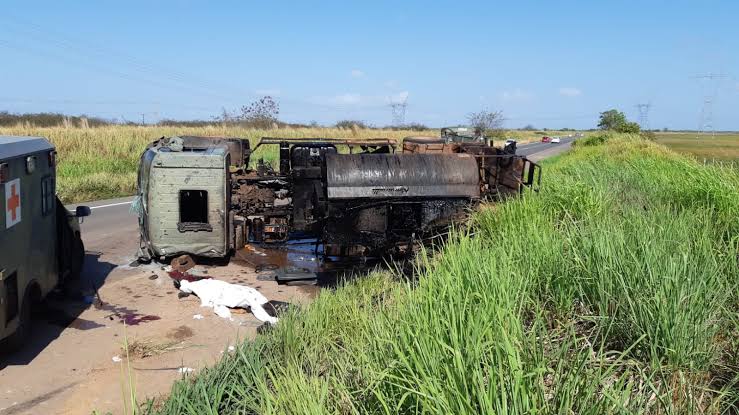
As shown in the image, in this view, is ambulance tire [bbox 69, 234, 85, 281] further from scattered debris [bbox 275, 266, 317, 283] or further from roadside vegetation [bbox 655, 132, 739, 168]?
roadside vegetation [bbox 655, 132, 739, 168]

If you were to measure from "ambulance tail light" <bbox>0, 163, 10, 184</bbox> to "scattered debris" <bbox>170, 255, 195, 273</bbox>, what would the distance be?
3859 millimetres

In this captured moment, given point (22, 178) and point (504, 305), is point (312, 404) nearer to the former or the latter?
point (504, 305)

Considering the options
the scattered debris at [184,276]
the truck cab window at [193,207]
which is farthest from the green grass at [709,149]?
the truck cab window at [193,207]

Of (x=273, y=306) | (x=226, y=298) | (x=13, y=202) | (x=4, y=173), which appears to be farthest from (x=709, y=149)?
(x=4, y=173)

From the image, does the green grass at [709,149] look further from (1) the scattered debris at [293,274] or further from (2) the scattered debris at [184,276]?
(2) the scattered debris at [184,276]

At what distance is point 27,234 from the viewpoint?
623 centimetres

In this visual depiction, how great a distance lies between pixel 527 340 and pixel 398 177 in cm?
575

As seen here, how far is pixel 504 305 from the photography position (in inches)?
152

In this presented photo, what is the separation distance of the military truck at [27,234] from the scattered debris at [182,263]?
6.00 feet

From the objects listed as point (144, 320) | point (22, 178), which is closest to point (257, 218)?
point (144, 320)

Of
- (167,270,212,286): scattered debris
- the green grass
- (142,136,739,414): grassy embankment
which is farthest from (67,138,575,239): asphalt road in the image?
the green grass

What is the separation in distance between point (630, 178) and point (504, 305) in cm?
939

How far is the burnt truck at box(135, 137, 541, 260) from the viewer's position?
857 cm

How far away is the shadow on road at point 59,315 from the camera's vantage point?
5.97 meters
